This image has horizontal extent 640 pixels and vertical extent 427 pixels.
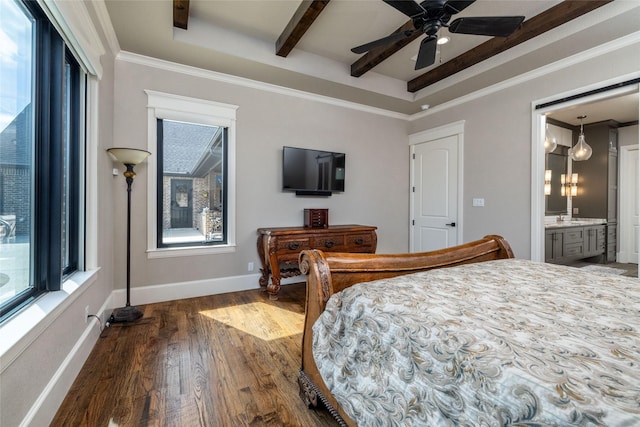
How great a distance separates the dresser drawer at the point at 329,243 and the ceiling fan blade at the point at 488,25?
2393 millimetres

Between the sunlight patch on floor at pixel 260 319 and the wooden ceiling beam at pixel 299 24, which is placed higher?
the wooden ceiling beam at pixel 299 24

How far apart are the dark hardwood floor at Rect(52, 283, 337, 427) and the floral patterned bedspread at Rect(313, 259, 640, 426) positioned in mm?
574

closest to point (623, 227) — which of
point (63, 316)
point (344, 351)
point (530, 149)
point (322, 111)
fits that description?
point (530, 149)

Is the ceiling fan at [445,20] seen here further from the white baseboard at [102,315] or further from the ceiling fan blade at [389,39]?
the white baseboard at [102,315]

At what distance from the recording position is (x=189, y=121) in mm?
3369

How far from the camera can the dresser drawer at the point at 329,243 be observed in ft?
11.6

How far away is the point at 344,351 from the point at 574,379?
0.82 meters

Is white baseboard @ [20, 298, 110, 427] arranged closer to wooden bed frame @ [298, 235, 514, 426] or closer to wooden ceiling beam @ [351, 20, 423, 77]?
wooden bed frame @ [298, 235, 514, 426]

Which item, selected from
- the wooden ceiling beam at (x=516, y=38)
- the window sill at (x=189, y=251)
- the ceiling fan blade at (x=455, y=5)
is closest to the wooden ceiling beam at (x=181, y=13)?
the ceiling fan blade at (x=455, y=5)

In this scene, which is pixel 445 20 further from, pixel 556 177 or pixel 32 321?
pixel 556 177

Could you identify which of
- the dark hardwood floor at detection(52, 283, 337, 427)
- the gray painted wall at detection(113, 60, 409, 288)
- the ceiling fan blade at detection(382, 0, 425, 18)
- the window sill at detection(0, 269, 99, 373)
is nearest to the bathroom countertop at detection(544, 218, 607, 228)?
the gray painted wall at detection(113, 60, 409, 288)

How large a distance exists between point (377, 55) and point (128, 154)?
9.11 feet

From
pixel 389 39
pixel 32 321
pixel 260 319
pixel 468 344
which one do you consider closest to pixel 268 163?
pixel 260 319

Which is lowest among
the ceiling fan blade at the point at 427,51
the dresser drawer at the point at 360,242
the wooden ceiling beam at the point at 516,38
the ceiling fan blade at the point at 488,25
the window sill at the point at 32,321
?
the window sill at the point at 32,321
